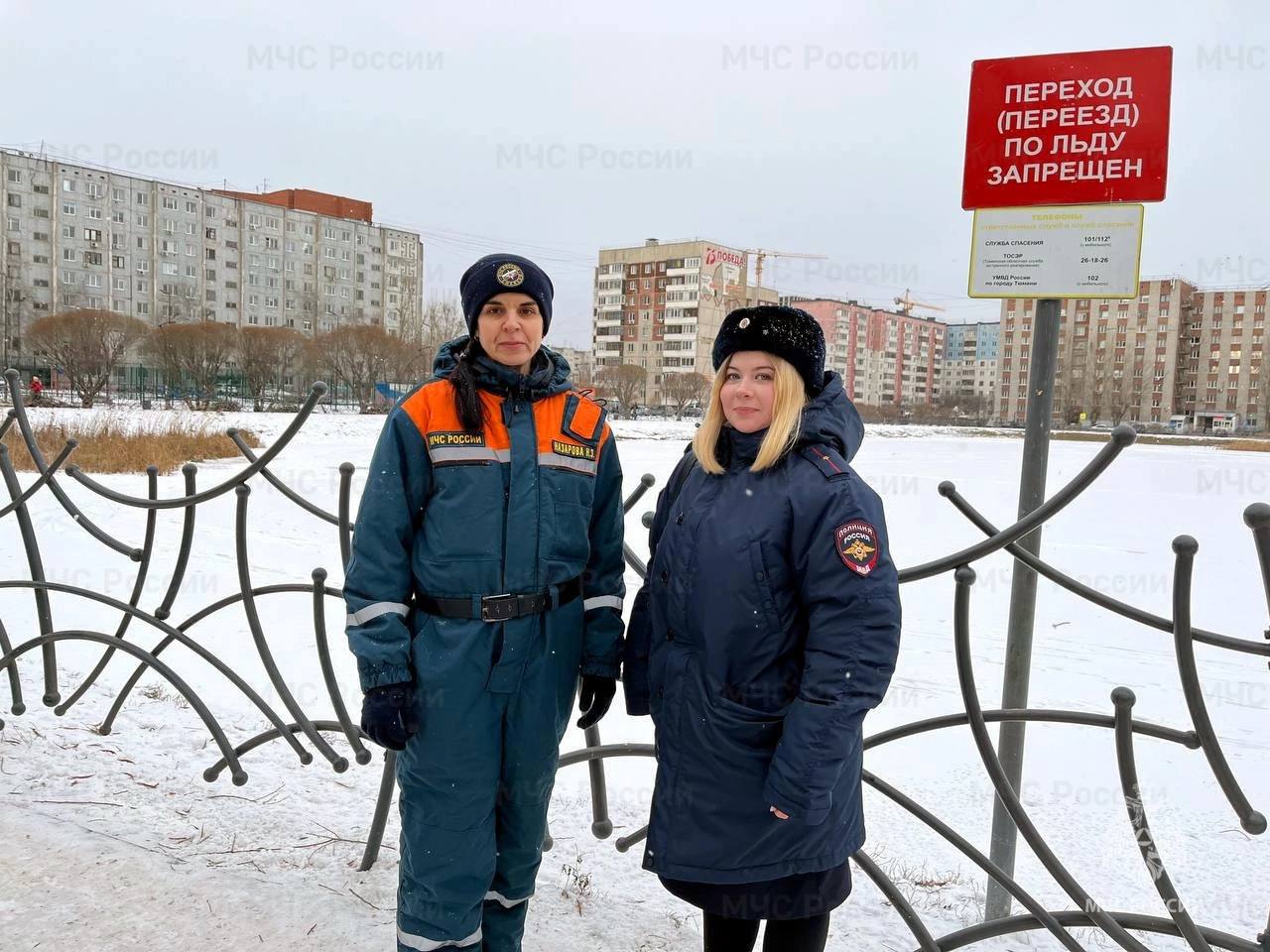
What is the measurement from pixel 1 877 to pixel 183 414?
16.7 meters

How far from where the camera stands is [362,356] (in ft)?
139

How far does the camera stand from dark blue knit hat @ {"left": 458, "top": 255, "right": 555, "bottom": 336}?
1.84 m

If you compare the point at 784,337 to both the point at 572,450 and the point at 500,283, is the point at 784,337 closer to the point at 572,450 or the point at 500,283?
the point at 572,450

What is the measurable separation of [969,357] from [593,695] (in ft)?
434

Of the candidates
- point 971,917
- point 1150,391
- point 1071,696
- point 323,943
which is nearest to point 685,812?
point 323,943

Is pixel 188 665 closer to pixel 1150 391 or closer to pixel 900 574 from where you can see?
pixel 900 574

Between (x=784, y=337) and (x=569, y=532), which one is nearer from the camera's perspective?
(x=784, y=337)

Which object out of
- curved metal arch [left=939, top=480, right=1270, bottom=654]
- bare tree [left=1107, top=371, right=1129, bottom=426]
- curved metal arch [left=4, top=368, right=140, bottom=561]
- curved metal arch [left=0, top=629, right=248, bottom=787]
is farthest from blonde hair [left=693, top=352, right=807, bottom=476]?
bare tree [left=1107, top=371, right=1129, bottom=426]

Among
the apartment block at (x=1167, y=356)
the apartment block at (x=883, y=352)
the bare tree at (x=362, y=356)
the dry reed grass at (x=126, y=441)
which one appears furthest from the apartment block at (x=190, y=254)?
the apartment block at (x=1167, y=356)

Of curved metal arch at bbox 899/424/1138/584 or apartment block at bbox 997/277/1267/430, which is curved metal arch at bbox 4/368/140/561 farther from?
apartment block at bbox 997/277/1267/430

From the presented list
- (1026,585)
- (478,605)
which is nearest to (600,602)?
(478,605)

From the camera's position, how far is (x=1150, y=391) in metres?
74.0

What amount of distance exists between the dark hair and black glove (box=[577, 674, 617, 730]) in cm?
61

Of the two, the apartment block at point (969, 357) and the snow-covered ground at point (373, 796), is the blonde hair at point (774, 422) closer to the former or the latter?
the snow-covered ground at point (373, 796)
